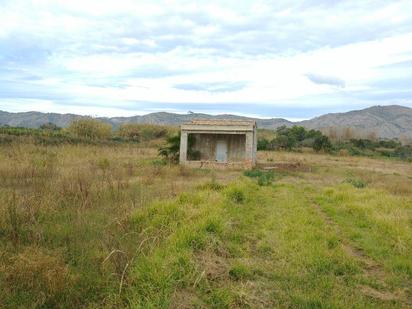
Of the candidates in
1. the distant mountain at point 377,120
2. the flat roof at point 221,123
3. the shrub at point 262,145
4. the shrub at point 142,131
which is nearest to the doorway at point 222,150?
the flat roof at point 221,123

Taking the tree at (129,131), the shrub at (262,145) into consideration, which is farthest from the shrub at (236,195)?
the tree at (129,131)

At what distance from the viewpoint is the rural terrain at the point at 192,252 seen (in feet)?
14.2

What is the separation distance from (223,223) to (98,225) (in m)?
2.02

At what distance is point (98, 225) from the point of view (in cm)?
659

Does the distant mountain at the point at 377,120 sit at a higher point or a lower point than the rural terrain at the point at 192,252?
higher

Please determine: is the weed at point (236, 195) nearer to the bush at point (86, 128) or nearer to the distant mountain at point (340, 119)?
the bush at point (86, 128)

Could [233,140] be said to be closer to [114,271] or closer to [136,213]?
[136,213]

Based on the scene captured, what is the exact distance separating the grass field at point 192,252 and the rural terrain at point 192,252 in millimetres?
17

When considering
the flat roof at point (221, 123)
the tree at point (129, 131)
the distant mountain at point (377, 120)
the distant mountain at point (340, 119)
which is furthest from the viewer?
the distant mountain at point (377, 120)

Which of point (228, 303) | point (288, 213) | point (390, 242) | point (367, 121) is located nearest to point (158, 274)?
point (228, 303)

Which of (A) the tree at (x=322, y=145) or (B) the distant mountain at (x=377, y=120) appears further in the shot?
(B) the distant mountain at (x=377, y=120)

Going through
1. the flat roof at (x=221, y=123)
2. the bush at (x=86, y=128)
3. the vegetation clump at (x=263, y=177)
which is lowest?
the vegetation clump at (x=263, y=177)

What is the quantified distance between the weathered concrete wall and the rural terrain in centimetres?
1356

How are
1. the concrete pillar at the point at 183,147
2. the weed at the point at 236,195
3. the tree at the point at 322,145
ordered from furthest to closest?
the tree at the point at 322,145 < the concrete pillar at the point at 183,147 < the weed at the point at 236,195
